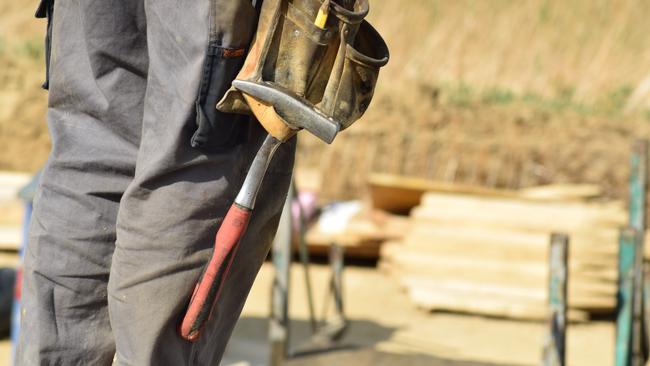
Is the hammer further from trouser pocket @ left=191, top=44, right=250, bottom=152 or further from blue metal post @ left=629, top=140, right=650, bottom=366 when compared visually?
blue metal post @ left=629, top=140, right=650, bottom=366

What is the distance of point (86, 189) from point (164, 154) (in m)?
0.26

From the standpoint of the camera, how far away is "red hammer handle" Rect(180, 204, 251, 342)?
1850 mm

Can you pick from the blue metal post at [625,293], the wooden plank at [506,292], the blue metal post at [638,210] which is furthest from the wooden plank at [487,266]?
the blue metal post at [625,293]

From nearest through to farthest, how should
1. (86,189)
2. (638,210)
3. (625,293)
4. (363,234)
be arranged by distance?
(86,189) → (625,293) → (638,210) → (363,234)

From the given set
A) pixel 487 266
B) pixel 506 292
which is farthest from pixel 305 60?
pixel 487 266

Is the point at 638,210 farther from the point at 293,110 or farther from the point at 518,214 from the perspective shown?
the point at 518,214

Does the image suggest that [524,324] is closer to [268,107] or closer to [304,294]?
[304,294]

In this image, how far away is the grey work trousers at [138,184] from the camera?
6.06ft

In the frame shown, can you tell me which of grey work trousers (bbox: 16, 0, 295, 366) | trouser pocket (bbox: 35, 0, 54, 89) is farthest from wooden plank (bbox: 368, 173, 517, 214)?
grey work trousers (bbox: 16, 0, 295, 366)

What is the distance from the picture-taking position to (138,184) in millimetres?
1855

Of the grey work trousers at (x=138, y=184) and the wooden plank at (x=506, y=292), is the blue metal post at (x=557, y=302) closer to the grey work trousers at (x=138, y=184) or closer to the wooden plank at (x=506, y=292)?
the grey work trousers at (x=138, y=184)

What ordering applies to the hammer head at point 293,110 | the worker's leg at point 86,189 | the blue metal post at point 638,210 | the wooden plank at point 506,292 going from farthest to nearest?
the wooden plank at point 506,292
the blue metal post at point 638,210
the worker's leg at point 86,189
the hammer head at point 293,110

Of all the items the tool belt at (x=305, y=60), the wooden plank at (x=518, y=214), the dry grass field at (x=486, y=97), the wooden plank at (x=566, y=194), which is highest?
the dry grass field at (x=486, y=97)

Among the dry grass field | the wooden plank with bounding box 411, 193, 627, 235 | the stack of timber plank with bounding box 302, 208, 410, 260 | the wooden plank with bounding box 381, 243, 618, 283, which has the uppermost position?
the dry grass field
